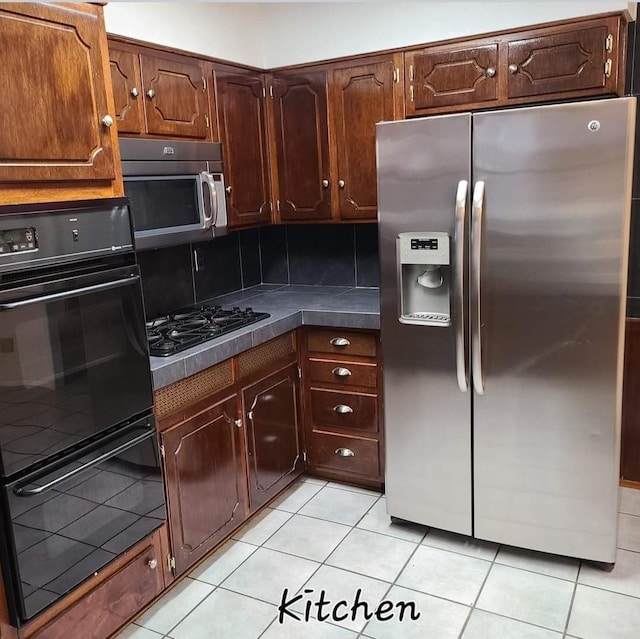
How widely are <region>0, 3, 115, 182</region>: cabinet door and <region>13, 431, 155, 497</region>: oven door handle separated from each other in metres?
0.85

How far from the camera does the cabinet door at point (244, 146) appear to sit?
3.06m

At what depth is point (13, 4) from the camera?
5.60 feet

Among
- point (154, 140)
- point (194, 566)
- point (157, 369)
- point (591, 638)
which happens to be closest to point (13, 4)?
point (154, 140)

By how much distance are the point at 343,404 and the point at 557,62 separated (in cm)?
180

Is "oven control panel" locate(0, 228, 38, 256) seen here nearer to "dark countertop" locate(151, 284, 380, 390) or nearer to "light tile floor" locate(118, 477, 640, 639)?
"dark countertop" locate(151, 284, 380, 390)

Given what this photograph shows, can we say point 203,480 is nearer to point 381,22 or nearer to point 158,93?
point 158,93

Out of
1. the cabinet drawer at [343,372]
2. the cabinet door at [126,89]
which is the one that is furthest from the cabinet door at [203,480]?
the cabinet door at [126,89]

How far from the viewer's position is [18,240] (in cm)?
172

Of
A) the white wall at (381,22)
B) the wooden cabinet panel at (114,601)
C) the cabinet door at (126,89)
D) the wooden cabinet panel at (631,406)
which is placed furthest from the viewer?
the wooden cabinet panel at (631,406)

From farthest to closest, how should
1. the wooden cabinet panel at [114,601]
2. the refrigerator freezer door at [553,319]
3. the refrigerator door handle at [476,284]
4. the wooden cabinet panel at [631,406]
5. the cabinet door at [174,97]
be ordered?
the wooden cabinet panel at [631,406] < the cabinet door at [174,97] < the refrigerator door handle at [476,284] < the refrigerator freezer door at [553,319] < the wooden cabinet panel at [114,601]

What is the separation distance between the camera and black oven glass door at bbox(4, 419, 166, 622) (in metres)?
1.79

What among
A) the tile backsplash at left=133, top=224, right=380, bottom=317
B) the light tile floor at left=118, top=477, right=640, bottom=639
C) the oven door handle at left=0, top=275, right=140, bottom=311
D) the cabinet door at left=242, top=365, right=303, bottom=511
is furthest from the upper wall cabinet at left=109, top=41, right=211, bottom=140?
the light tile floor at left=118, top=477, right=640, bottom=639

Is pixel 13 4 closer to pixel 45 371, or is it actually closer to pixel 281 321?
pixel 45 371

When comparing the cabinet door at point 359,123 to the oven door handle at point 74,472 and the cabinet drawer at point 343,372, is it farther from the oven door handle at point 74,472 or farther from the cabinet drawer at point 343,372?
the oven door handle at point 74,472
